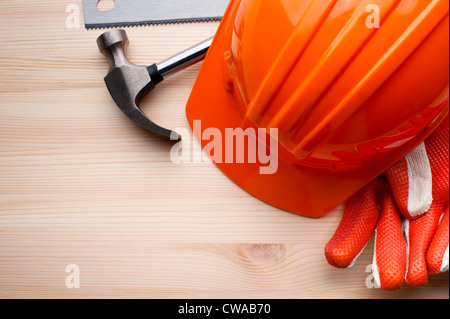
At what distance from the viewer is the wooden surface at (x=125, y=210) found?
2.25 feet

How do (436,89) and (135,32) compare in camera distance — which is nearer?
(436,89)

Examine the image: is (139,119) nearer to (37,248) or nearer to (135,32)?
(135,32)

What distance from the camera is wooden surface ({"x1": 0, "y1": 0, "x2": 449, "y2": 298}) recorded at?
687 millimetres

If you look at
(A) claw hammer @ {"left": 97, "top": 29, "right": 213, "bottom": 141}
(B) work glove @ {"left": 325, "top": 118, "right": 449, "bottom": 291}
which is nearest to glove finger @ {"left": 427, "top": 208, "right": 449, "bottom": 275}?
(B) work glove @ {"left": 325, "top": 118, "right": 449, "bottom": 291}

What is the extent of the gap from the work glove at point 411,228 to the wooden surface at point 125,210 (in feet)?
0.18

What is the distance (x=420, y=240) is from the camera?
623 mm

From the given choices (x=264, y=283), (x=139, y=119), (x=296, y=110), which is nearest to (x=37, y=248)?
(x=139, y=119)

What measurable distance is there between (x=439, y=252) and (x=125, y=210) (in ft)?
1.63

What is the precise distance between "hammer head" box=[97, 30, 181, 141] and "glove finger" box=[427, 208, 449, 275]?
1.42ft

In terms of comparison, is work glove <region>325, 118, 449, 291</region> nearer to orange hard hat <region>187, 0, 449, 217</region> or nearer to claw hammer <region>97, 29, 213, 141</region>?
orange hard hat <region>187, 0, 449, 217</region>

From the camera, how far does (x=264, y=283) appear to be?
0.68m

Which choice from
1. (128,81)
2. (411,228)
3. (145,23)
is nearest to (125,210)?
(128,81)

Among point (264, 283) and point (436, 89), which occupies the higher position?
point (436, 89)

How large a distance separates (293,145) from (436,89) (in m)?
0.18
